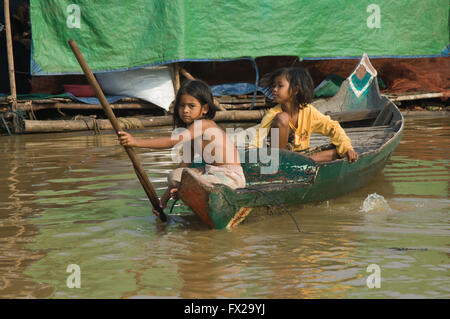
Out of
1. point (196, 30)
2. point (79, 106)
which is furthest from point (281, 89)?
point (79, 106)

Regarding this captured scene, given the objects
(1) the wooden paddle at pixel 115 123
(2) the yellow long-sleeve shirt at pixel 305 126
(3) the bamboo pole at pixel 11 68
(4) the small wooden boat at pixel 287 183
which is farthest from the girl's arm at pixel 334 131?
(3) the bamboo pole at pixel 11 68

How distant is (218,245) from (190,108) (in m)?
0.80

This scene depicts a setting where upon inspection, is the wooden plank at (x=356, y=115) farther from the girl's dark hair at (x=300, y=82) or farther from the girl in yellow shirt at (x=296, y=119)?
the girl's dark hair at (x=300, y=82)

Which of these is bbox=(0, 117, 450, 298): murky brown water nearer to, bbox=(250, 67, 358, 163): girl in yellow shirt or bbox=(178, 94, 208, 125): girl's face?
bbox=(250, 67, 358, 163): girl in yellow shirt

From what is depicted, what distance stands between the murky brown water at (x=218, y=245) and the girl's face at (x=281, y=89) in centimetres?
81

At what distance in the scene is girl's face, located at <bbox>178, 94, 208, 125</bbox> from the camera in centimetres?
347

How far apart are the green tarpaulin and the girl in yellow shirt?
13.2 ft

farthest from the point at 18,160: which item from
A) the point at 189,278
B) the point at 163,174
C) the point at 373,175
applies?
the point at 189,278

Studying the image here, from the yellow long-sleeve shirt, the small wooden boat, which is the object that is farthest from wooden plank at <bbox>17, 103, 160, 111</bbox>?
the yellow long-sleeve shirt

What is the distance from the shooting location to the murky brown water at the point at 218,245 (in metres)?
2.54

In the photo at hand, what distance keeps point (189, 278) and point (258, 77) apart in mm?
6759

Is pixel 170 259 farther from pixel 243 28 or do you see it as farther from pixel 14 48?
pixel 14 48

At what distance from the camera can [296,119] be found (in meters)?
4.51

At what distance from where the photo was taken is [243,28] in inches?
338
